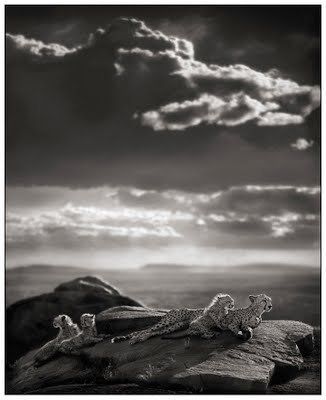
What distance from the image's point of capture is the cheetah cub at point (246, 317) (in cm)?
831

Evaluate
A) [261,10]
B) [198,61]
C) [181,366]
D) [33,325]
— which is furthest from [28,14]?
[181,366]

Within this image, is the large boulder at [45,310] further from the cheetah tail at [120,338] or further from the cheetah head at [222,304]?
the cheetah head at [222,304]

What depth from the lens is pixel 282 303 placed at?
12.0 meters

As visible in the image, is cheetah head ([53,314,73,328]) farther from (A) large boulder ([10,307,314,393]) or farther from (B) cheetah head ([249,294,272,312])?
(B) cheetah head ([249,294,272,312])

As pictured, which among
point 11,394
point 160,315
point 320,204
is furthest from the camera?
point 320,204

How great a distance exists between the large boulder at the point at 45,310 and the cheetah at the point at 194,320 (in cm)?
282

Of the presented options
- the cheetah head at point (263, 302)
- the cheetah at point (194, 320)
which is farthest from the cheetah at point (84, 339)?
the cheetah head at point (263, 302)

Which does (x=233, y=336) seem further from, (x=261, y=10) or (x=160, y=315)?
(x=261, y=10)

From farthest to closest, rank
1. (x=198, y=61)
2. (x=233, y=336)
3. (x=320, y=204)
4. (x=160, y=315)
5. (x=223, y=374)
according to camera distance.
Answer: (x=198, y=61) → (x=320, y=204) → (x=160, y=315) → (x=233, y=336) → (x=223, y=374)

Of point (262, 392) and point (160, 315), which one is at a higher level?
point (160, 315)

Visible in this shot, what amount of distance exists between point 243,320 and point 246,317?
0.07 m

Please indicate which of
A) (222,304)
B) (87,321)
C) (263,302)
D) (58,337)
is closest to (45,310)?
(58,337)

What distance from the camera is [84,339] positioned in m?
9.17

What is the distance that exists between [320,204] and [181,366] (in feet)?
16.2
